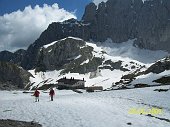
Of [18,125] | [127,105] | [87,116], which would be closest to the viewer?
[18,125]

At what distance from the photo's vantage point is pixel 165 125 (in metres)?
33.1

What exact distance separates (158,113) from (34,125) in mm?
16435

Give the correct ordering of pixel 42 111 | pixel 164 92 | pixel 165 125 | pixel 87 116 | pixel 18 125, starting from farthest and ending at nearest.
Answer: pixel 164 92 < pixel 42 111 < pixel 87 116 < pixel 165 125 < pixel 18 125

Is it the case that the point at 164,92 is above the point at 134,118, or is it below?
above

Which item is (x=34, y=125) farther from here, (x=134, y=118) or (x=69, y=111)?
(x=134, y=118)

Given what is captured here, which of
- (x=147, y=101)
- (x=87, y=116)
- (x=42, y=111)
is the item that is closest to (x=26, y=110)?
(x=42, y=111)

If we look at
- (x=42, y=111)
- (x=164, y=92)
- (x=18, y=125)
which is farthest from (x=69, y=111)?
(x=164, y=92)

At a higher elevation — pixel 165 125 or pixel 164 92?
pixel 164 92

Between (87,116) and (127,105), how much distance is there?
35.2ft

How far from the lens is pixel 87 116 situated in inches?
1396

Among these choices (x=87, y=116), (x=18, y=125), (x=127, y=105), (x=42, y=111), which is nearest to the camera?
(x=18, y=125)

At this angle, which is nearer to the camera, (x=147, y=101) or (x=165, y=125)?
(x=165, y=125)

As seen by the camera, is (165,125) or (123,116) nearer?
(165,125)

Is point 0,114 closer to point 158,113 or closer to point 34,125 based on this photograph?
point 34,125
